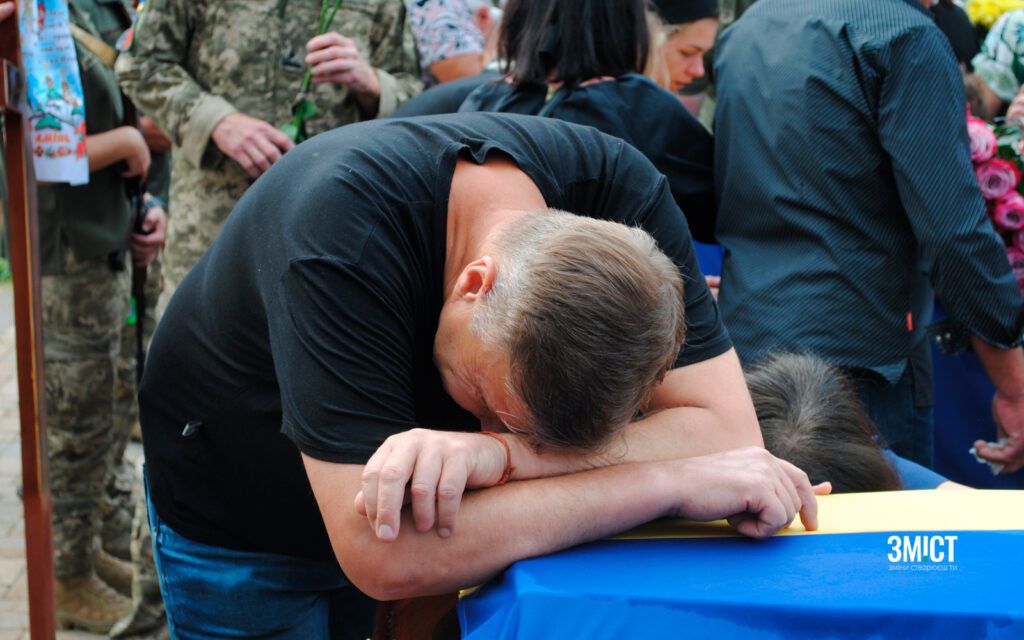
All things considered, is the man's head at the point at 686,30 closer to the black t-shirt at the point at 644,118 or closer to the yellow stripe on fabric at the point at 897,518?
the black t-shirt at the point at 644,118

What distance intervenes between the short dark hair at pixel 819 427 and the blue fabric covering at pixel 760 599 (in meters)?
0.54

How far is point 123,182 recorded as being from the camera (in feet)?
12.2

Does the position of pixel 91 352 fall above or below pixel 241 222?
below

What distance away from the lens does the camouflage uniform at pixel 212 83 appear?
3.20 metres

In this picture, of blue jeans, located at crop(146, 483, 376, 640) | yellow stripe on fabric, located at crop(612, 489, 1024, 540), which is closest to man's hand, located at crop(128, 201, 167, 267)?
blue jeans, located at crop(146, 483, 376, 640)

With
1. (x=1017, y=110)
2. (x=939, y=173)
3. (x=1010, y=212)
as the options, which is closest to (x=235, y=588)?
(x=939, y=173)

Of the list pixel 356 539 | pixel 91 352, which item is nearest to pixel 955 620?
pixel 356 539

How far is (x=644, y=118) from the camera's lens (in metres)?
2.51

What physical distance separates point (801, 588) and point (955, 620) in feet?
0.52

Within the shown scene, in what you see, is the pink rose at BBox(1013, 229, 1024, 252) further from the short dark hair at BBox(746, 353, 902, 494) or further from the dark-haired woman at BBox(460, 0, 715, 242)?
the short dark hair at BBox(746, 353, 902, 494)

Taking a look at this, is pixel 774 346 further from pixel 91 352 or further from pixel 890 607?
pixel 91 352

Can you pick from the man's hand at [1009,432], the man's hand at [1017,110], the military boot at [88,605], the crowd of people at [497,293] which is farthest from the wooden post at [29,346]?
the man's hand at [1017,110]

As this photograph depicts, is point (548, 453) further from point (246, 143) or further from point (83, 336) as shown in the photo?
point (83, 336)

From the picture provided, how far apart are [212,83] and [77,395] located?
1115mm
